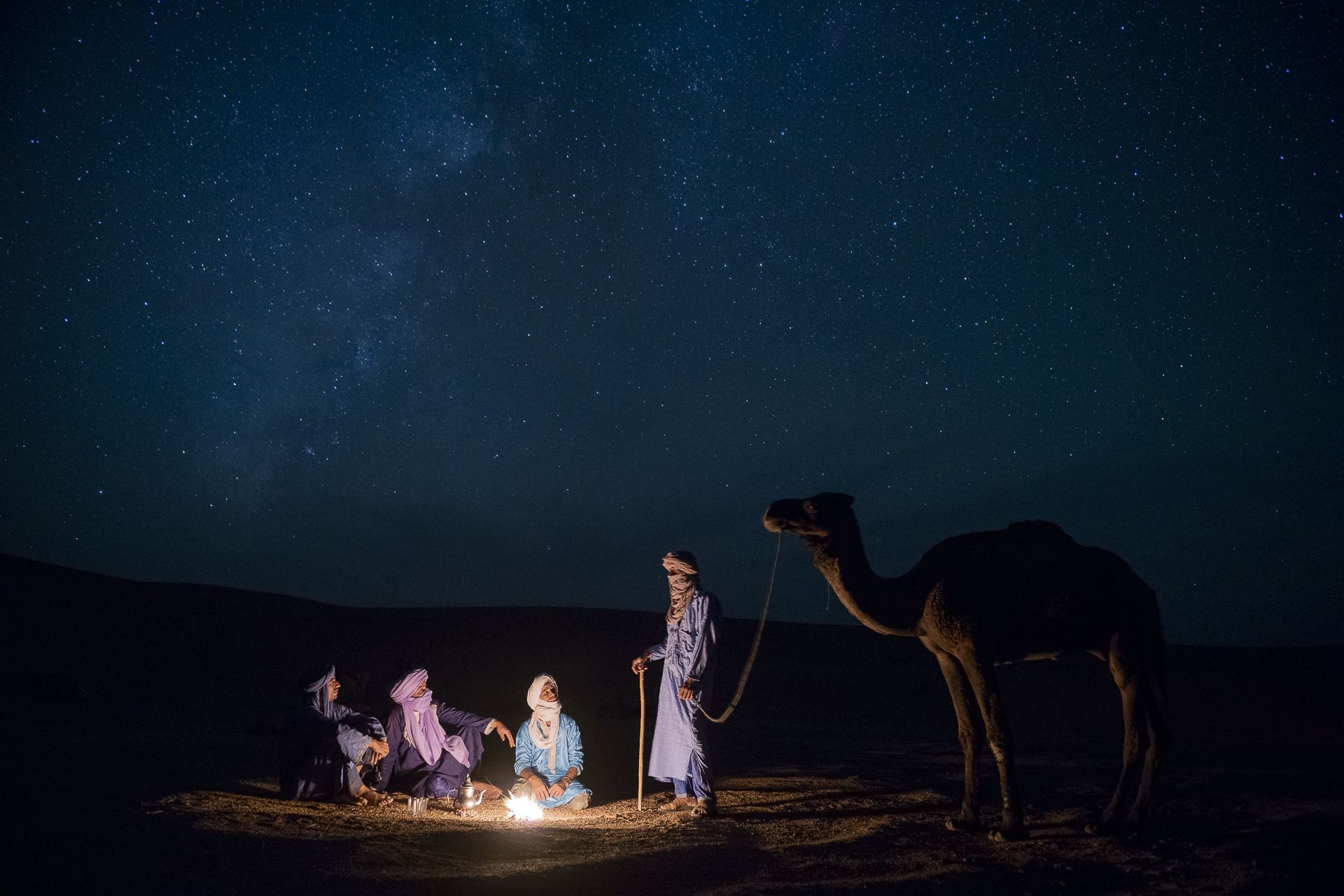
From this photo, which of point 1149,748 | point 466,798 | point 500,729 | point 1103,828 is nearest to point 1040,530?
point 1149,748

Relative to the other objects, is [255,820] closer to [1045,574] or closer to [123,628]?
[1045,574]

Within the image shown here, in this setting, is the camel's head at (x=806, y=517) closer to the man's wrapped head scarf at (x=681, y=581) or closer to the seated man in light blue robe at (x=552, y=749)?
the man's wrapped head scarf at (x=681, y=581)

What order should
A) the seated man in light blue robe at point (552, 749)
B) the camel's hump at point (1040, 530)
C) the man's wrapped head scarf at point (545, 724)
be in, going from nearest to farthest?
1. the camel's hump at point (1040, 530)
2. the seated man in light blue robe at point (552, 749)
3. the man's wrapped head scarf at point (545, 724)

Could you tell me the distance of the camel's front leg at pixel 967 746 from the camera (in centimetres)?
775

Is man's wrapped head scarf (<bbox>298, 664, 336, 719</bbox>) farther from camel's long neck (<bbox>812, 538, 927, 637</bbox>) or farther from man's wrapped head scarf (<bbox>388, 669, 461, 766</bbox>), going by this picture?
camel's long neck (<bbox>812, 538, 927, 637</bbox>)

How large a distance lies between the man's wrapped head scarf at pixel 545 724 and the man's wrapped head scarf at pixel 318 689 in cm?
224

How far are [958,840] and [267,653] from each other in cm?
3339

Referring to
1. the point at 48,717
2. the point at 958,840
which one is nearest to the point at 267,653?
the point at 48,717

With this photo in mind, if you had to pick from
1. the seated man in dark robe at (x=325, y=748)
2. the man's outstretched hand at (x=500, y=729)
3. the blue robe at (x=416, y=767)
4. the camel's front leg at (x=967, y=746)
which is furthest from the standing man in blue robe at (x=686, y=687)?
the seated man in dark robe at (x=325, y=748)

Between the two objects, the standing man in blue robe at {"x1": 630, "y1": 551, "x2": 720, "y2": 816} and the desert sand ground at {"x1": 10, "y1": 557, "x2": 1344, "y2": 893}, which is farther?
the standing man in blue robe at {"x1": 630, "y1": 551, "x2": 720, "y2": 816}

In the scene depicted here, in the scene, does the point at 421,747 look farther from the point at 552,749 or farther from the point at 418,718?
the point at 552,749

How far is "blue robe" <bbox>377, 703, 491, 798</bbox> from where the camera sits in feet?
32.4

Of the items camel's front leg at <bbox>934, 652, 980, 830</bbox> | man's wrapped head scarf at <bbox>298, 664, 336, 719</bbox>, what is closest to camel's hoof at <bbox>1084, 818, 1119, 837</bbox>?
camel's front leg at <bbox>934, 652, 980, 830</bbox>

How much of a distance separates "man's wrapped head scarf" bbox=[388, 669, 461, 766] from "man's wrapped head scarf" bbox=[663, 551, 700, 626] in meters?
2.99
